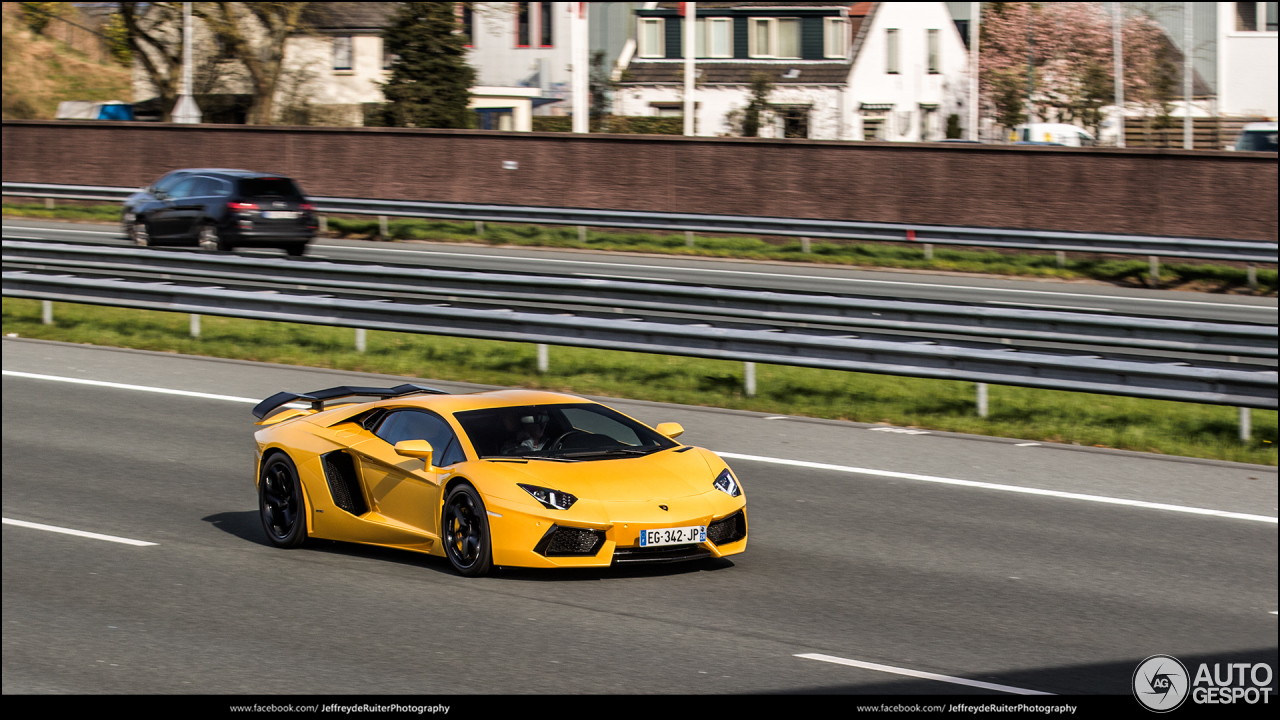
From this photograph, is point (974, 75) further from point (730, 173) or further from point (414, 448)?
point (414, 448)

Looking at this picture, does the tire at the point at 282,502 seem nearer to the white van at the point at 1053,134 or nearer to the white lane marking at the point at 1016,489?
the white lane marking at the point at 1016,489

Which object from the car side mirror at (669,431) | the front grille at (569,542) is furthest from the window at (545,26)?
the front grille at (569,542)

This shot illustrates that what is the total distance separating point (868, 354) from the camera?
12.1 metres

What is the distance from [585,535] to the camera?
7680 mm

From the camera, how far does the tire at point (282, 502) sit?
7.59m

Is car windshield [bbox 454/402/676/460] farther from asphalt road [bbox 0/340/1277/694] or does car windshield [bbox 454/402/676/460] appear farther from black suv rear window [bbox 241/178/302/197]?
black suv rear window [bbox 241/178/302/197]

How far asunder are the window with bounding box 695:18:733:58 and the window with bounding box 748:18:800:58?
0.93 meters

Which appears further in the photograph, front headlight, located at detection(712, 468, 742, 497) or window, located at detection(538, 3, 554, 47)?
window, located at detection(538, 3, 554, 47)

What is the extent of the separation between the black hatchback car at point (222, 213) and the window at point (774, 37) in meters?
36.3

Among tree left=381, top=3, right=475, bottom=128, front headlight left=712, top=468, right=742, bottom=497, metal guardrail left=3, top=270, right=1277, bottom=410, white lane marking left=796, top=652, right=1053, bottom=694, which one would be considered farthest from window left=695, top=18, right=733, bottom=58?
white lane marking left=796, top=652, right=1053, bottom=694

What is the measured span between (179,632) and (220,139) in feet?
111

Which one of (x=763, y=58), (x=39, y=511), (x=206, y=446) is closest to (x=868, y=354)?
(x=206, y=446)

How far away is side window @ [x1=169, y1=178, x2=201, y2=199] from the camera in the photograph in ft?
89.2

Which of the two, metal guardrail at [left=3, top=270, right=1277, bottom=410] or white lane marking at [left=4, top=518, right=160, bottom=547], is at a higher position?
metal guardrail at [left=3, top=270, right=1277, bottom=410]
